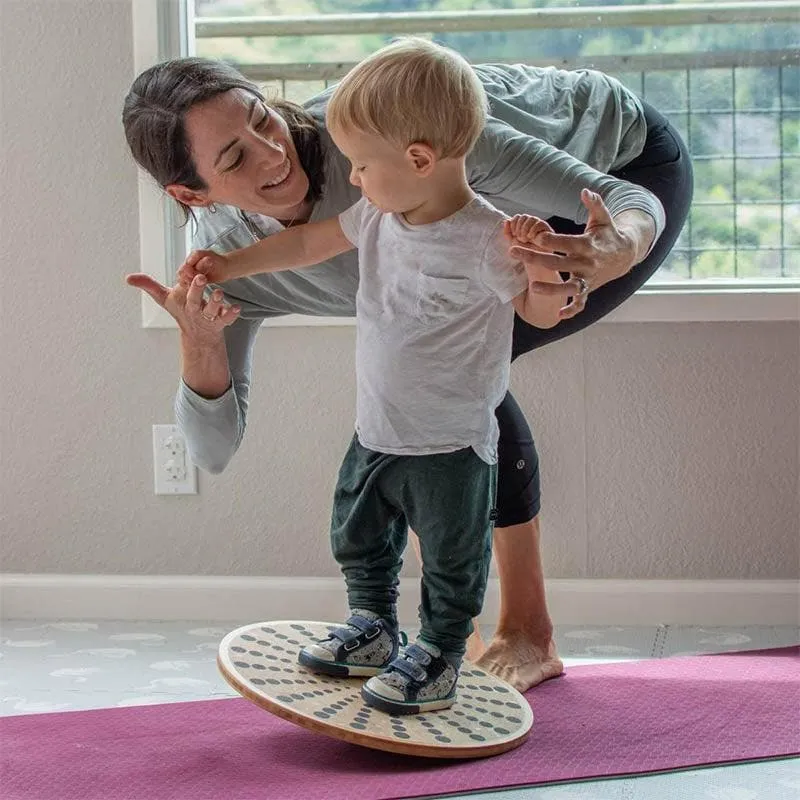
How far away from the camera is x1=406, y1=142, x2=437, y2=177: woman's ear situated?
4.80ft

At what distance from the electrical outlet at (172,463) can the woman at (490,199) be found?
0.61 meters

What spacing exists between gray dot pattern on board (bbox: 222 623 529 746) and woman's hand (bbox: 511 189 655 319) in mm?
528

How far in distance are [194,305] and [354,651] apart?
19.7 inches

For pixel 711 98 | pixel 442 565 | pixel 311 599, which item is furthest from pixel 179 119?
pixel 711 98

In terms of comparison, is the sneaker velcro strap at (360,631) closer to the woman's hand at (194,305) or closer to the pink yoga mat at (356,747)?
the pink yoga mat at (356,747)

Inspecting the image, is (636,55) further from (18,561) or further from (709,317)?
(18,561)

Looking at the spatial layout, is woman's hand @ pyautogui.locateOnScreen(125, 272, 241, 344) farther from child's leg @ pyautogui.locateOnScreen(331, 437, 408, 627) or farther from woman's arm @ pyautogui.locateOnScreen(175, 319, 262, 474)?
child's leg @ pyautogui.locateOnScreen(331, 437, 408, 627)

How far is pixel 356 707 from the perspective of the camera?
1547mm

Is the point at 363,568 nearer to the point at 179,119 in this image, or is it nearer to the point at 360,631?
the point at 360,631

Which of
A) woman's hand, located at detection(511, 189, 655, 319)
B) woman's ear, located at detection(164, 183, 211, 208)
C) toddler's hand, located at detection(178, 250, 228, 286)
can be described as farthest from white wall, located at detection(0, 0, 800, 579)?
woman's hand, located at detection(511, 189, 655, 319)


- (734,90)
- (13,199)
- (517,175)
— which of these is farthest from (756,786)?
(13,199)

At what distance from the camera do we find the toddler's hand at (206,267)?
1.64 meters

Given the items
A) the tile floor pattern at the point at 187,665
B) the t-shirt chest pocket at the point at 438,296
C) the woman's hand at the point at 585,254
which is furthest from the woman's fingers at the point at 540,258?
the tile floor pattern at the point at 187,665

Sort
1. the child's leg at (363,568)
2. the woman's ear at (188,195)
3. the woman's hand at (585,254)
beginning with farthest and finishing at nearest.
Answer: the woman's ear at (188,195) → the child's leg at (363,568) → the woman's hand at (585,254)
